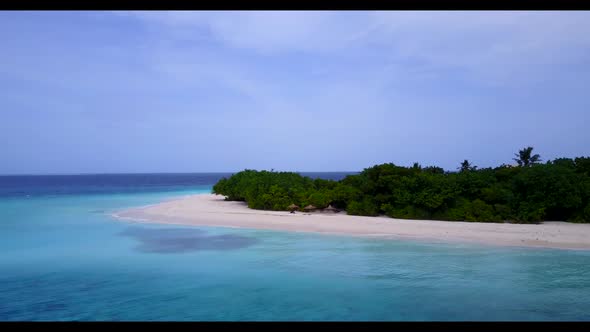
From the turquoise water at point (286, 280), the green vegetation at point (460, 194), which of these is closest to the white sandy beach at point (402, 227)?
the green vegetation at point (460, 194)

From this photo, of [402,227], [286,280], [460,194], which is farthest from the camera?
[460,194]

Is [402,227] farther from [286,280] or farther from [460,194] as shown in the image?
[286,280]

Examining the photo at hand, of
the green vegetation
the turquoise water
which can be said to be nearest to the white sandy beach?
the green vegetation

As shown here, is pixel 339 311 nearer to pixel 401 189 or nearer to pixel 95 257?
pixel 95 257

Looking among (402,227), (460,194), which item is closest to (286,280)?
(402,227)

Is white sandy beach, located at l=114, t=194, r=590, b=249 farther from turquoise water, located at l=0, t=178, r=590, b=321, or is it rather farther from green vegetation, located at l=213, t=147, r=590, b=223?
turquoise water, located at l=0, t=178, r=590, b=321

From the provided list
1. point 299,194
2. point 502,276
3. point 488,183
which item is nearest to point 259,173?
point 299,194
